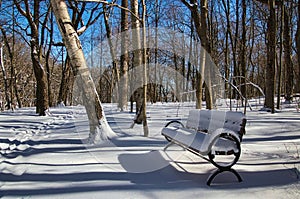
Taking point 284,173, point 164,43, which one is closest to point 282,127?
point 284,173

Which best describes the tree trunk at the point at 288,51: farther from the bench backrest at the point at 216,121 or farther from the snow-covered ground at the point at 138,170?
the bench backrest at the point at 216,121

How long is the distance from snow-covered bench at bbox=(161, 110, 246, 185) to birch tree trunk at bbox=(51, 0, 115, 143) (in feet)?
4.59

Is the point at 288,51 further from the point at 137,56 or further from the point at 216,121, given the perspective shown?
the point at 216,121

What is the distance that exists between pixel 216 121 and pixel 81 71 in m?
2.77

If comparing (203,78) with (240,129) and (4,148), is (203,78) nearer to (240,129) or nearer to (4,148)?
(240,129)

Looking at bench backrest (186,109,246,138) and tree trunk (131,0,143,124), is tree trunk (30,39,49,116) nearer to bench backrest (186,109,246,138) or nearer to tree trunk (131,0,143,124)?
tree trunk (131,0,143,124)

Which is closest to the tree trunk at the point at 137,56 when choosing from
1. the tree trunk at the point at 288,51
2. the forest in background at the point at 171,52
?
the forest in background at the point at 171,52

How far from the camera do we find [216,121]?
13.7ft

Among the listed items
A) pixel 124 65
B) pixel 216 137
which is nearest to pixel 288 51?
pixel 124 65

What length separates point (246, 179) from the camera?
321cm

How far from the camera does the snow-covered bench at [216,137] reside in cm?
306

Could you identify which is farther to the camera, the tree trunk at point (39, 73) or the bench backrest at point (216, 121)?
the tree trunk at point (39, 73)

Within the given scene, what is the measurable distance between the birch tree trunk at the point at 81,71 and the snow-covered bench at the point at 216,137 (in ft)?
4.59

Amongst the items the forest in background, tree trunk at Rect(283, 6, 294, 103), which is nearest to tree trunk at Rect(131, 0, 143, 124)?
the forest in background
